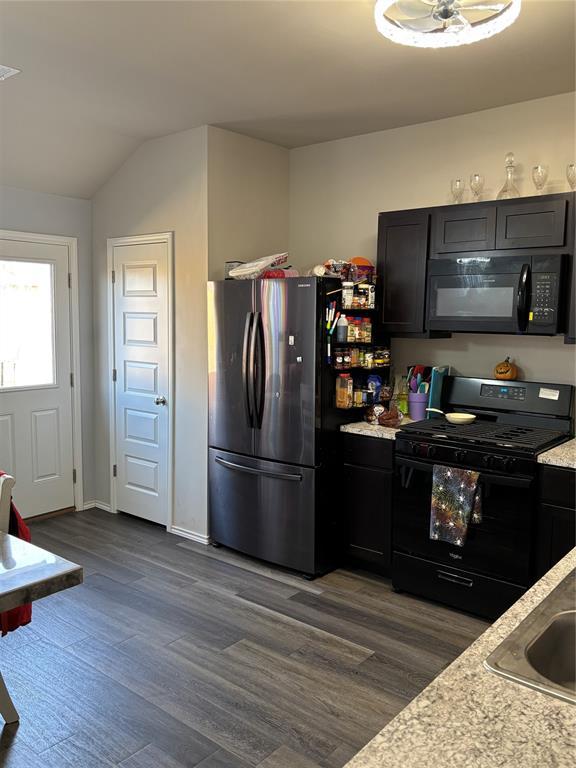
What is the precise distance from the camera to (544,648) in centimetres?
129

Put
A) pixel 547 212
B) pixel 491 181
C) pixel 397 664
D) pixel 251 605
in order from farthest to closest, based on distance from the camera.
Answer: pixel 491 181
pixel 251 605
pixel 547 212
pixel 397 664

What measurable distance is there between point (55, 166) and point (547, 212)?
3163 mm

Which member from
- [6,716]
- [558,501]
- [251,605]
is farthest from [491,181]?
[6,716]

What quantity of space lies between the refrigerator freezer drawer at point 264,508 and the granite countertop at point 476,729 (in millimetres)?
2557

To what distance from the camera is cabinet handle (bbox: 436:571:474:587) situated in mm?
3234

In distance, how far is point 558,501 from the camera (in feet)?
9.67

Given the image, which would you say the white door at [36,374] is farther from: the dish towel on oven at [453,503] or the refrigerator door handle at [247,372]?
the dish towel on oven at [453,503]

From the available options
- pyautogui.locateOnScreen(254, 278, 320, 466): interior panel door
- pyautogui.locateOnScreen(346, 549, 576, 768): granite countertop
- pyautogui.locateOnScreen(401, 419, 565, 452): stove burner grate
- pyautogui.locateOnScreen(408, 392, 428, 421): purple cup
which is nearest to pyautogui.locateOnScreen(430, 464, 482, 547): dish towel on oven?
pyautogui.locateOnScreen(401, 419, 565, 452): stove burner grate

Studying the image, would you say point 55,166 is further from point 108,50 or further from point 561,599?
point 561,599

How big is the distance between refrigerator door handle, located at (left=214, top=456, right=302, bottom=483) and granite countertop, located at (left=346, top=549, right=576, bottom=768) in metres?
2.57

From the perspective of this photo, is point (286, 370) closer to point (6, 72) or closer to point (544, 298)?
point (544, 298)

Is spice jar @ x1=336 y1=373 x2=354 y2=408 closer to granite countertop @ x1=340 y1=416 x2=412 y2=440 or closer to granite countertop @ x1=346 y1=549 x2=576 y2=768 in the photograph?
granite countertop @ x1=340 y1=416 x2=412 y2=440

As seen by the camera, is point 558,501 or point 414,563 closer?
point 558,501

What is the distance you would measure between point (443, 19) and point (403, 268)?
1666mm
